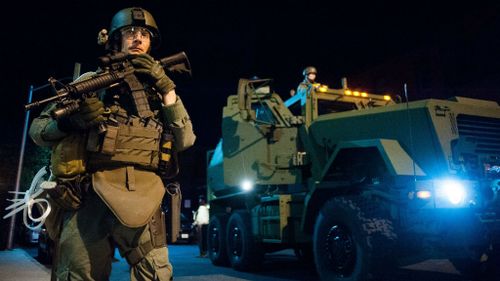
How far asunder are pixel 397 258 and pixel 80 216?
3.79 m

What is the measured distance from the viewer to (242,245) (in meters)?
8.23

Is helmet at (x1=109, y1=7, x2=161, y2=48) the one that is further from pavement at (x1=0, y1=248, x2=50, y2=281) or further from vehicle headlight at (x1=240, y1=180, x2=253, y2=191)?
pavement at (x1=0, y1=248, x2=50, y2=281)

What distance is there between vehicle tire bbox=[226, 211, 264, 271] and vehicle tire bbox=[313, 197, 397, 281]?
2.24m

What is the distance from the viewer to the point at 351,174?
6.15m

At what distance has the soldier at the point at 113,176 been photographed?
253 centimetres

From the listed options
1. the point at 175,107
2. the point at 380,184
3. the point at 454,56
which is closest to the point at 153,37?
the point at 175,107

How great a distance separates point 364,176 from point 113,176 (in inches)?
156

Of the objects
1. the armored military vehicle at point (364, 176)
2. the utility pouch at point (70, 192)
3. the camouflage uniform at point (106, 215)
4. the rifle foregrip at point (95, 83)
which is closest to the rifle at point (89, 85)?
the rifle foregrip at point (95, 83)

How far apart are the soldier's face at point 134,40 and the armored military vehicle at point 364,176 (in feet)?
10.6

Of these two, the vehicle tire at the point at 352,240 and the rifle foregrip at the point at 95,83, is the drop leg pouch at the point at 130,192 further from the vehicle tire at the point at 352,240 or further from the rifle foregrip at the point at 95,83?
the vehicle tire at the point at 352,240

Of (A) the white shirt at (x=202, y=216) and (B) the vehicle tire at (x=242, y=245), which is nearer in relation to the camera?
(B) the vehicle tire at (x=242, y=245)

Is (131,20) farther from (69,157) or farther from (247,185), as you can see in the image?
(247,185)

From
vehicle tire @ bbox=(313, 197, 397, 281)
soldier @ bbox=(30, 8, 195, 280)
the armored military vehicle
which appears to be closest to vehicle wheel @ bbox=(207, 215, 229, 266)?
the armored military vehicle

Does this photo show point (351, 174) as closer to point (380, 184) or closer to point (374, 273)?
point (380, 184)
